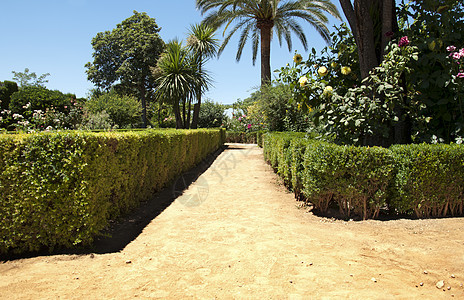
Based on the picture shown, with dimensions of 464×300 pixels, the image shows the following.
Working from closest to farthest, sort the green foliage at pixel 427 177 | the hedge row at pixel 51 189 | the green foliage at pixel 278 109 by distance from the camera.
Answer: the hedge row at pixel 51 189, the green foliage at pixel 427 177, the green foliage at pixel 278 109

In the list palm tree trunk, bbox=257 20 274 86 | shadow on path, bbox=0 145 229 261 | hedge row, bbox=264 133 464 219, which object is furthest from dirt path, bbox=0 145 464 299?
palm tree trunk, bbox=257 20 274 86

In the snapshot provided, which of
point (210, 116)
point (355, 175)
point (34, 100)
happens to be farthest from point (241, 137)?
point (355, 175)

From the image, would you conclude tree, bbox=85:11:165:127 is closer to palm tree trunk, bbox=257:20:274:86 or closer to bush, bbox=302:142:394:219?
palm tree trunk, bbox=257:20:274:86

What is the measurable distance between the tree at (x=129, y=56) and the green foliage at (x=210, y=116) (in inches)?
332

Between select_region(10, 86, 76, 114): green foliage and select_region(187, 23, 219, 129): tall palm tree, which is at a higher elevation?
select_region(187, 23, 219, 129): tall palm tree

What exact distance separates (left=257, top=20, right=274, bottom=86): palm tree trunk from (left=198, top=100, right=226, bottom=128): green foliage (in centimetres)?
1110

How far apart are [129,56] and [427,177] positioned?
33.0 meters

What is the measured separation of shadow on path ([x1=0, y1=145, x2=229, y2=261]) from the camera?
126 inches

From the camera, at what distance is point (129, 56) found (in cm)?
3189

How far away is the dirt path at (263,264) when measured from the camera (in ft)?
7.84

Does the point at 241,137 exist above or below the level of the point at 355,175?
above

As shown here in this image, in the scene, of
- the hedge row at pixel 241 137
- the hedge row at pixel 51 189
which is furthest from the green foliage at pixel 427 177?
the hedge row at pixel 241 137

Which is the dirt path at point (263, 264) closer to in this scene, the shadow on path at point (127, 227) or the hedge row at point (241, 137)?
the shadow on path at point (127, 227)

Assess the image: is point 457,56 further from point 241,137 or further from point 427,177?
point 241,137
